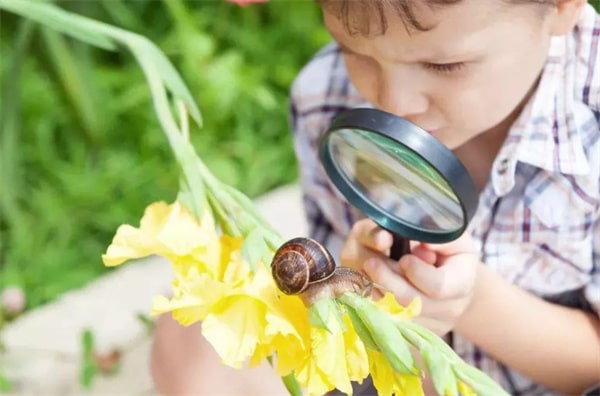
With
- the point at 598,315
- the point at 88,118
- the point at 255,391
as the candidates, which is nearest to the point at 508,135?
the point at 598,315

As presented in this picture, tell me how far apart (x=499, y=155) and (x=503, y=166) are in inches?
0.5

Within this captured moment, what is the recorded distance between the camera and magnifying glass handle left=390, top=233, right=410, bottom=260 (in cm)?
85

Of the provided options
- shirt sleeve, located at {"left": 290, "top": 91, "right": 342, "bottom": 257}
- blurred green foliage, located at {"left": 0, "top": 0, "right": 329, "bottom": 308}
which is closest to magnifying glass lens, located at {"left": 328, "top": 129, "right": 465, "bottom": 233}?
shirt sleeve, located at {"left": 290, "top": 91, "right": 342, "bottom": 257}

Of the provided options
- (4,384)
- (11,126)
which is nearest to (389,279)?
(4,384)

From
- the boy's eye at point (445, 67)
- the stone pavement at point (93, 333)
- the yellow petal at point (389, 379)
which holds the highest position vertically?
the boy's eye at point (445, 67)

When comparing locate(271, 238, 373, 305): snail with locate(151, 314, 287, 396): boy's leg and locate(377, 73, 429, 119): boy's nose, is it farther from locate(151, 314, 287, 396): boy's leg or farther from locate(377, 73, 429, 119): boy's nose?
locate(151, 314, 287, 396): boy's leg

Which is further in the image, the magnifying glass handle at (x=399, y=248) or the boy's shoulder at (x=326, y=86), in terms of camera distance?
the boy's shoulder at (x=326, y=86)

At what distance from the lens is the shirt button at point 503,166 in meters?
0.94

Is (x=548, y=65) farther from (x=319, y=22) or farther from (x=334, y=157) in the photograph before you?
(x=319, y=22)

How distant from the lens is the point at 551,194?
37.3 inches

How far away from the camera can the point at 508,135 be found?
948mm

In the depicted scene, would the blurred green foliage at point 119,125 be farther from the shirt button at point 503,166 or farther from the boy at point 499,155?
the shirt button at point 503,166

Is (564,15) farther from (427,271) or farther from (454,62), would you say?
(427,271)

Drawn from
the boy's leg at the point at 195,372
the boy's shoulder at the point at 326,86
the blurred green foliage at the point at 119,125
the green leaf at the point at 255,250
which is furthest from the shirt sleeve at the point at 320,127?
the blurred green foliage at the point at 119,125
